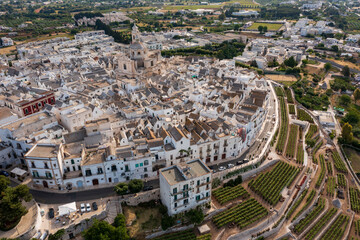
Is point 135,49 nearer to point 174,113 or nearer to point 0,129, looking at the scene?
point 174,113

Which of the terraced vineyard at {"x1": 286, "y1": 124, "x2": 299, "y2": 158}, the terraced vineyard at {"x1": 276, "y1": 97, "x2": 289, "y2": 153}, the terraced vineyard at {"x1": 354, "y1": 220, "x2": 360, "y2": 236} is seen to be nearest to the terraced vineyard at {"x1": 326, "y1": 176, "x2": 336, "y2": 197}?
the terraced vineyard at {"x1": 354, "y1": 220, "x2": 360, "y2": 236}

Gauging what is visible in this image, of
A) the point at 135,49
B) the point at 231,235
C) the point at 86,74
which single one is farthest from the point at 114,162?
the point at 135,49

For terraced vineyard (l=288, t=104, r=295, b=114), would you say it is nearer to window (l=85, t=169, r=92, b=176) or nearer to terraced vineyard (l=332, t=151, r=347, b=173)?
terraced vineyard (l=332, t=151, r=347, b=173)

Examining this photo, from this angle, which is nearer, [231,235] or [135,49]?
[231,235]

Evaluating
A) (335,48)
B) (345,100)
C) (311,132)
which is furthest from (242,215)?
(335,48)

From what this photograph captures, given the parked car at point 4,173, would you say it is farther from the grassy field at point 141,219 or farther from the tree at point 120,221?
the tree at point 120,221
